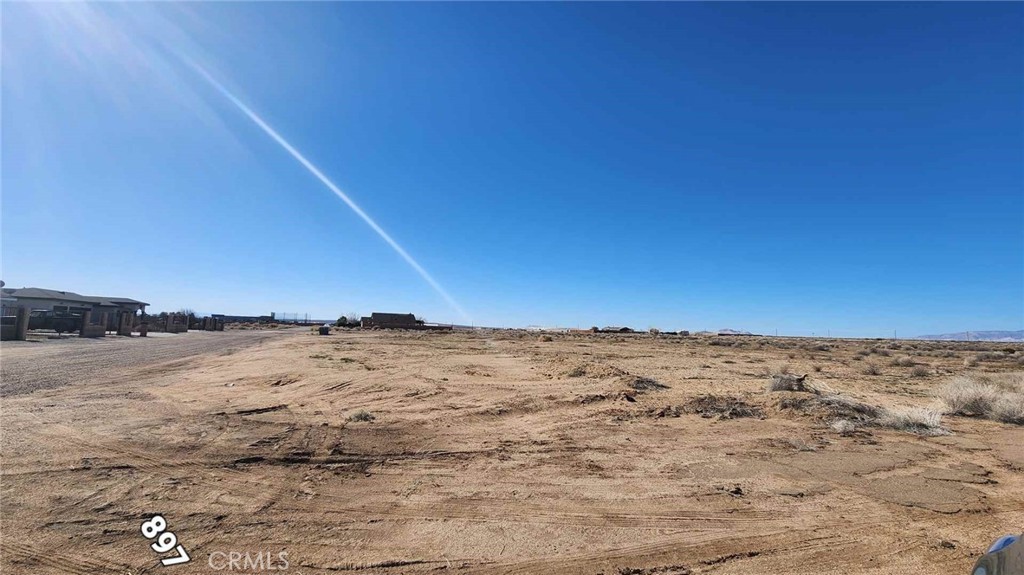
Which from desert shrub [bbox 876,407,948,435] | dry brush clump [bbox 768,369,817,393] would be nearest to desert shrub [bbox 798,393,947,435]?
desert shrub [bbox 876,407,948,435]

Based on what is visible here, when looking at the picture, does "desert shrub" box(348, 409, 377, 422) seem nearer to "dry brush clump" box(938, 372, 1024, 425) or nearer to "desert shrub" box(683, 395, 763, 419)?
"desert shrub" box(683, 395, 763, 419)

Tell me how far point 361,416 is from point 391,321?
261 feet

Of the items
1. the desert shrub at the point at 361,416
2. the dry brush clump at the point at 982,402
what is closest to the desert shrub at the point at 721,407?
the dry brush clump at the point at 982,402

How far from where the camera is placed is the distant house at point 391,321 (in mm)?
85188

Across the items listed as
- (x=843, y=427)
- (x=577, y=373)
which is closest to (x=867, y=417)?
(x=843, y=427)

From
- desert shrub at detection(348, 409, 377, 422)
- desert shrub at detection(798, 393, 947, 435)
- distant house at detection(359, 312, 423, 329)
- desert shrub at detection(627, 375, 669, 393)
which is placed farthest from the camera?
distant house at detection(359, 312, 423, 329)

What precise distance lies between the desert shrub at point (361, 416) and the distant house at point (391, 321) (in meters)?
76.2

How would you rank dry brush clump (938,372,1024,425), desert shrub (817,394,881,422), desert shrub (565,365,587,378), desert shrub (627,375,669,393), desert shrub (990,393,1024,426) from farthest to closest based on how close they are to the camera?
desert shrub (565,365,587,378), desert shrub (627,375,669,393), dry brush clump (938,372,1024,425), desert shrub (990,393,1024,426), desert shrub (817,394,881,422)

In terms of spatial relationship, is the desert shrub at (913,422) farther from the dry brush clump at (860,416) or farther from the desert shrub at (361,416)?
the desert shrub at (361,416)

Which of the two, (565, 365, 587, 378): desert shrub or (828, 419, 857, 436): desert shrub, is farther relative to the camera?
(565, 365, 587, 378): desert shrub

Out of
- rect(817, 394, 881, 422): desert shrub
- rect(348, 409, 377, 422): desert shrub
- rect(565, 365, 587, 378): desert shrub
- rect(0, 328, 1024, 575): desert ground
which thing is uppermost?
rect(565, 365, 587, 378): desert shrub

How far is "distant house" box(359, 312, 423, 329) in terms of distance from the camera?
279 feet

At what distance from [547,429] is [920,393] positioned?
15.0 meters

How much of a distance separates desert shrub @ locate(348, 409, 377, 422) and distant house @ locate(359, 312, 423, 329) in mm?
76180
